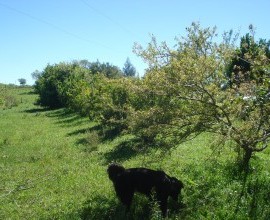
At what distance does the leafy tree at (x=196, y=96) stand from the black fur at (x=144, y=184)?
4.70 ft

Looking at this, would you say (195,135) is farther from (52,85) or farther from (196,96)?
(52,85)

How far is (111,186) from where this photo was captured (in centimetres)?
1202

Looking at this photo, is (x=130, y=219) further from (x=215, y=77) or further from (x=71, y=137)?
(x=71, y=137)

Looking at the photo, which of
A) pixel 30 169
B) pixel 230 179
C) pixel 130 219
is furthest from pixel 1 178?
pixel 230 179

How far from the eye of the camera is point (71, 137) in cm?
2614

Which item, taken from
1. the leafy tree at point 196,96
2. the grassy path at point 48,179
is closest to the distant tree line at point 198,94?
the leafy tree at point 196,96

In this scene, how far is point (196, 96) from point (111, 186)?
13.7 feet

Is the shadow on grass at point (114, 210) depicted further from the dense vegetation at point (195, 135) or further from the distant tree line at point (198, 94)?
the distant tree line at point (198, 94)

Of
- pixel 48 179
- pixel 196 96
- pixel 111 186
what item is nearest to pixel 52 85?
pixel 48 179

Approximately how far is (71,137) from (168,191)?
17.9 m

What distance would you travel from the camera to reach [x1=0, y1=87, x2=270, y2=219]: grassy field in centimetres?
926

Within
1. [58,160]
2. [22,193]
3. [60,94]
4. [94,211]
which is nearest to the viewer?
[94,211]

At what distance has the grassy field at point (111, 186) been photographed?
9.26 m

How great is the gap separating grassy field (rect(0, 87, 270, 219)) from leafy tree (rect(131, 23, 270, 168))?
69 centimetres
